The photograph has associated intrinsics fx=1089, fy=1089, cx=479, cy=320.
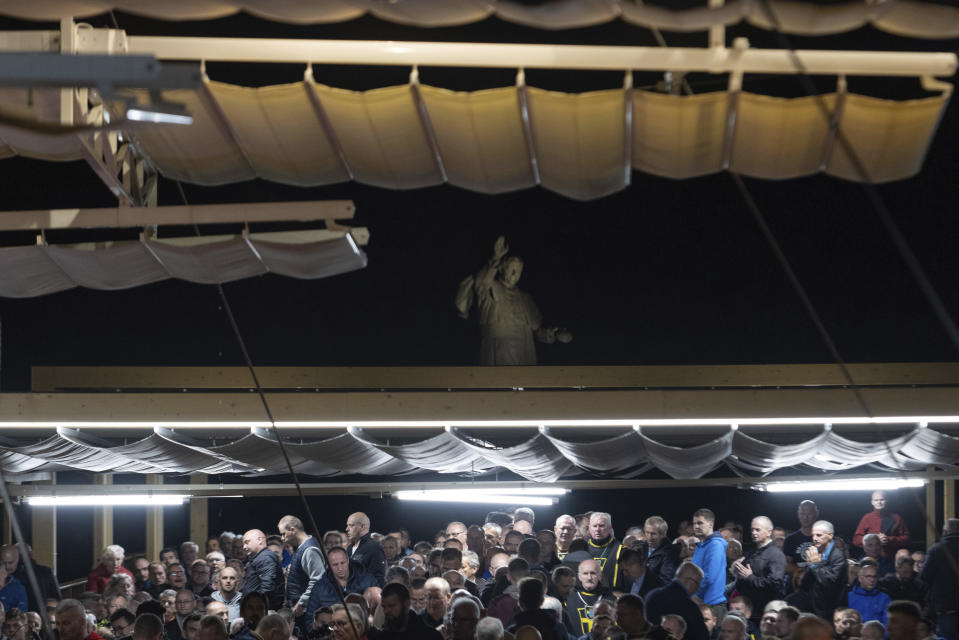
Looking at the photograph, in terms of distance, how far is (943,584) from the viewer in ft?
31.6

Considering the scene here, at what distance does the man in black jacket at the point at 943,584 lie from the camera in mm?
9453

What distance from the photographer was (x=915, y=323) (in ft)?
52.3

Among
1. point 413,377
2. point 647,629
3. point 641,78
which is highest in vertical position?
point 641,78

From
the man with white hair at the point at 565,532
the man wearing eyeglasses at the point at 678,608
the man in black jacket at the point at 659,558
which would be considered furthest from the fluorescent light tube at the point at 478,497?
the man wearing eyeglasses at the point at 678,608

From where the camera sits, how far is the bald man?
32.8 ft

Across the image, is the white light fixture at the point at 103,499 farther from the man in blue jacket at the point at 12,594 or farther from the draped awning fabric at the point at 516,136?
the draped awning fabric at the point at 516,136

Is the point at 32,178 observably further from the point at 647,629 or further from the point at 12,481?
the point at 647,629

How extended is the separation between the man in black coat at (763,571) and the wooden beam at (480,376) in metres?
3.03

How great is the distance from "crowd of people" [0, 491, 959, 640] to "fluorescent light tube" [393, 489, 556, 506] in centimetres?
133

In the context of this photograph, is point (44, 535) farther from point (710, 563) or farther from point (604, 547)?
point (710, 563)

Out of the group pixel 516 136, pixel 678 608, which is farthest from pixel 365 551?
pixel 516 136

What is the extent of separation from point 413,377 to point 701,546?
4387 millimetres

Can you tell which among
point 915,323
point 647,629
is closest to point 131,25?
point 647,629

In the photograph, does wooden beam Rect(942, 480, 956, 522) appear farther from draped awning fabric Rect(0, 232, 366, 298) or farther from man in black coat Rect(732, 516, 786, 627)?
draped awning fabric Rect(0, 232, 366, 298)
